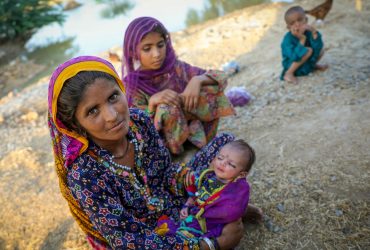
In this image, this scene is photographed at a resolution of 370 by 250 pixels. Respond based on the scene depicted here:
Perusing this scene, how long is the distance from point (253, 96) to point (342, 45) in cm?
182

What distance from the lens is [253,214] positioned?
2150 mm

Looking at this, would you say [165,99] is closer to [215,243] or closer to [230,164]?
[230,164]

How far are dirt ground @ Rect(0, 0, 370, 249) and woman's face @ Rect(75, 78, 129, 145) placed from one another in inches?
45.8

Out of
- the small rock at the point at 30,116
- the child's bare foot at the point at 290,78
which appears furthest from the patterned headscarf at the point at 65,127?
the small rock at the point at 30,116

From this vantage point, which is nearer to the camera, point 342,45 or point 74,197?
point 74,197

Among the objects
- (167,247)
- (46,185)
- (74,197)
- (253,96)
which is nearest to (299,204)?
(167,247)

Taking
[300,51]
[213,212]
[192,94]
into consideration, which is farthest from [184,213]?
[300,51]

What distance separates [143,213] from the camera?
1889mm

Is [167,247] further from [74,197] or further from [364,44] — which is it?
[364,44]

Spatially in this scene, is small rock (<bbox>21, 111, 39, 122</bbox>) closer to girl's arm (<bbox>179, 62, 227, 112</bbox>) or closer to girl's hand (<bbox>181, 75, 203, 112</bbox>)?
girl's arm (<bbox>179, 62, 227, 112</bbox>)

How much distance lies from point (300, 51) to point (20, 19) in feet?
44.1

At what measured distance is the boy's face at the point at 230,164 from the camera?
1.93m

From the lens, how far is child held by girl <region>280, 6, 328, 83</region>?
4.02m

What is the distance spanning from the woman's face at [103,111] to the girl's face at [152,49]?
127cm
